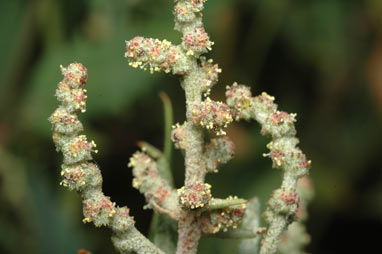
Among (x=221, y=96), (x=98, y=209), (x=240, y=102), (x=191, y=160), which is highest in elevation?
(x=221, y=96)

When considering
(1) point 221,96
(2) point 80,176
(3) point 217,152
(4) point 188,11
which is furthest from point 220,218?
(1) point 221,96

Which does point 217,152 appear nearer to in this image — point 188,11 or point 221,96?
point 188,11

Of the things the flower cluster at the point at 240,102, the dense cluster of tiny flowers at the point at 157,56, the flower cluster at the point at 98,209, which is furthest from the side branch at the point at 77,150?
the flower cluster at the point at 240,102

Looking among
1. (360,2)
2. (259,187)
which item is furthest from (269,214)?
(360,2)

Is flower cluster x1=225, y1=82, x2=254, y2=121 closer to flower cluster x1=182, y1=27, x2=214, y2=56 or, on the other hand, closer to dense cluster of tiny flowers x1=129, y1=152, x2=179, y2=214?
flower cluster x1=182, y1=27, x2=214, y2=56

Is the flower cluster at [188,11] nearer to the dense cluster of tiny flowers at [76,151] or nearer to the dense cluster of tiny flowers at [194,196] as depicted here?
the dense cluster of tiny flowers at [76,151]

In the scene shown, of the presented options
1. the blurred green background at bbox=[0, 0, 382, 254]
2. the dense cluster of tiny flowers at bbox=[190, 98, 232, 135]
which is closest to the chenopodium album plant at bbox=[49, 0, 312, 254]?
the dense cluster of tiny flowers at bbox=[190, 98, 232, 135]
